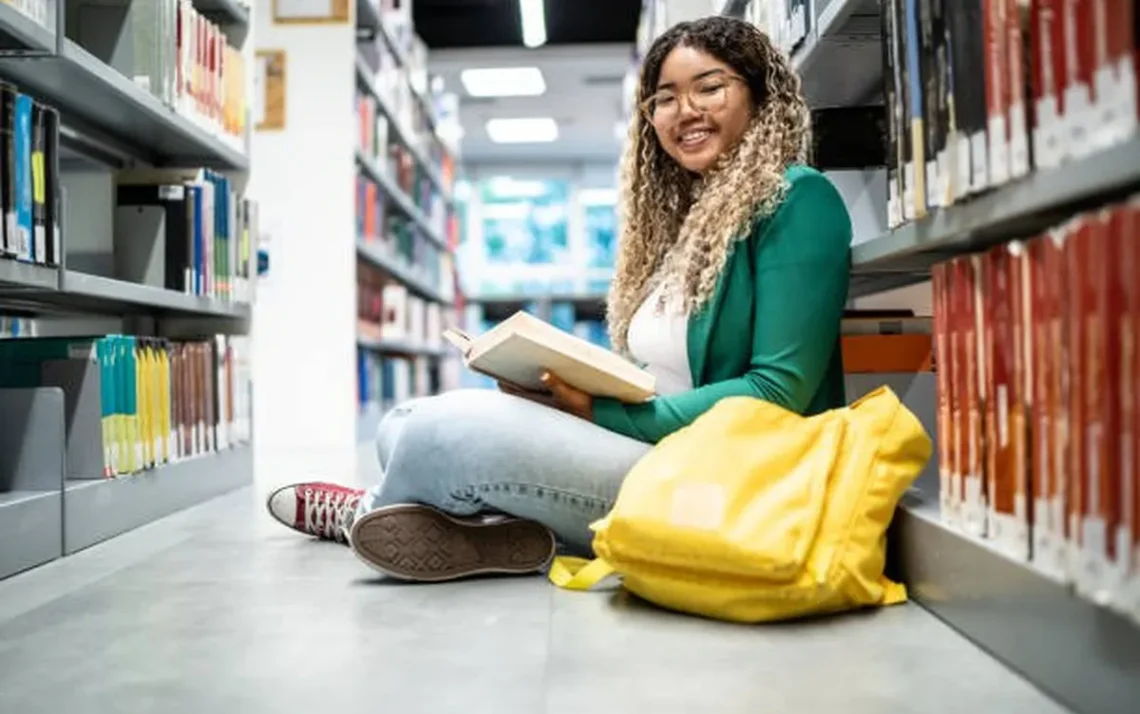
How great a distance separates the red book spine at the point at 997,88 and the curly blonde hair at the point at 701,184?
50cm

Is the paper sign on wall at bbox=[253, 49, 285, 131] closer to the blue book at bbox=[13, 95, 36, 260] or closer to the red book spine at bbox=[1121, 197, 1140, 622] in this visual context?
the blue book at bbox=[13, 95, 36, 260]

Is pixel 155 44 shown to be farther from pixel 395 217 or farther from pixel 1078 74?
pixel 395 217

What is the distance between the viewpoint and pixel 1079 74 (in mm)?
1005

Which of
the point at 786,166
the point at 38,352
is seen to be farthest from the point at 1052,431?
the point at 38,352

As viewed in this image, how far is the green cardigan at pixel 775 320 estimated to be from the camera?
1.63 metres

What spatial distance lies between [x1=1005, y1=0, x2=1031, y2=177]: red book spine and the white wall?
403 centimetres

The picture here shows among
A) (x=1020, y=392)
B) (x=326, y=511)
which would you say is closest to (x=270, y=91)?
(x=326, y=511)

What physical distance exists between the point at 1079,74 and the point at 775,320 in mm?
680

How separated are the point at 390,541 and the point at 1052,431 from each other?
104 cm

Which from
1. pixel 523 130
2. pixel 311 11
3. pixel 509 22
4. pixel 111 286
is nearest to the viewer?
pixel 111 286

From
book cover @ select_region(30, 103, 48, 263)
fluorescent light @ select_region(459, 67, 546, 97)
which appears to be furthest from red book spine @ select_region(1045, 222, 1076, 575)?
fluorescent light @ select_region(459, 67, 546, 97)

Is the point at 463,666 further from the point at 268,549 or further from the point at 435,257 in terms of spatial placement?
the point at 435,257

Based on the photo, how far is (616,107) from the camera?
9914 millimetres

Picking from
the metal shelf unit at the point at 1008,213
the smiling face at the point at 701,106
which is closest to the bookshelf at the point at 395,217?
the smiling face at the point at 701,106
